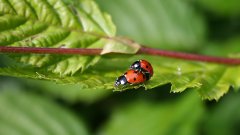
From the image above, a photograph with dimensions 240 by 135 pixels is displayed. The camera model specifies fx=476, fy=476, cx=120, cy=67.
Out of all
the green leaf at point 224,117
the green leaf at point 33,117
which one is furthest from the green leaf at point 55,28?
the green leaf at point 224,117

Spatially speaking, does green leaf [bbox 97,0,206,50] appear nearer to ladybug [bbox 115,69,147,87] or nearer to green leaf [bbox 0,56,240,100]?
green leaf [bbox 0,56,240,100]

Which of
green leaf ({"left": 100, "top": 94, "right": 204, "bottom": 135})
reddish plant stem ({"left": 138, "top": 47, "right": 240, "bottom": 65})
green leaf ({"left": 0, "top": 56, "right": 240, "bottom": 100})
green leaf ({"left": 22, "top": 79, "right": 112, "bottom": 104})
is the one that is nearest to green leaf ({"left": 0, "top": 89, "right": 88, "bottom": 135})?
green leaf ({"left": 22, "top": 79, "right": 112, "bottom": 104})

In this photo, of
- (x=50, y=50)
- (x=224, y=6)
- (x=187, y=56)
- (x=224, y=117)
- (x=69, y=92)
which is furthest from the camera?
(x=224, y=6)

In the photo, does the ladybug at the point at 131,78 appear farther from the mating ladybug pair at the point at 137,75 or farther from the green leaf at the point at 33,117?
the green leaf at the point at 33,117

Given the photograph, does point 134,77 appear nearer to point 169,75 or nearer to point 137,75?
point 137,75

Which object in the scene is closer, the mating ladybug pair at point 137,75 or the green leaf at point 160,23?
the mating ladybug pair at point 137,75

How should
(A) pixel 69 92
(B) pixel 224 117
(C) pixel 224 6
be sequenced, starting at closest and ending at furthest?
(B) pixel 224 117 → (A) pixel 69 92 → (C) pixel 224 6

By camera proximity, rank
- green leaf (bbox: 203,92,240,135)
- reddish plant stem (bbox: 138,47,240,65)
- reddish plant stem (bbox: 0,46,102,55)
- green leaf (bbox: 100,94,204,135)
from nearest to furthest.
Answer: reddish plant stem (bbox: 0,46,102,55) < reddish plant stem (bbox: 138,47,240,65) < green leaf (bbox: 100,94,204,135) < green leaf (bbox: 203,92,240,135)

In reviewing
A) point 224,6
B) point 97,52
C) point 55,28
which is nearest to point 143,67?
point 97,52
